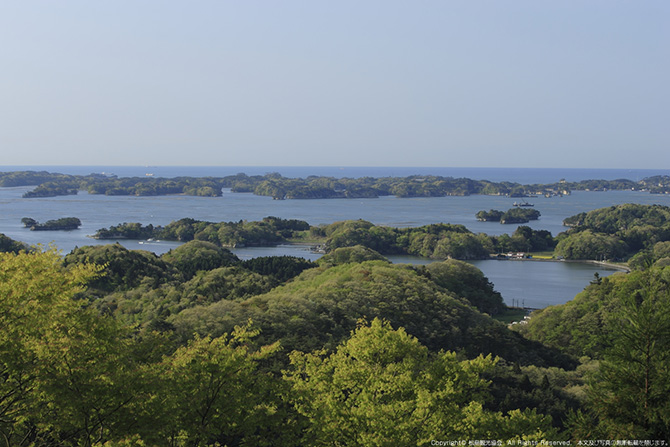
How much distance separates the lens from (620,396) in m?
10.4

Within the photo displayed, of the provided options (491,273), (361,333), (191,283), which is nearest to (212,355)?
(361,333)

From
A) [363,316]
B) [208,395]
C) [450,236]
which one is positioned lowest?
[450,236]

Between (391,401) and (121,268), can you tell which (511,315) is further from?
(391,401)

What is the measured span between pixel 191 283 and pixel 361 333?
980 inches

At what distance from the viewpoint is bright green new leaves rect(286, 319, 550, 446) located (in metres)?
10.6

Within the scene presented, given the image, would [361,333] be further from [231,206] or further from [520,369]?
[231,206]

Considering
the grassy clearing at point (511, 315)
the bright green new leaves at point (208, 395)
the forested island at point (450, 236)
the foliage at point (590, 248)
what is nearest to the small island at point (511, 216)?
the forested island at point (450, 236)

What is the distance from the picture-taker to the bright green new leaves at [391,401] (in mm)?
10633

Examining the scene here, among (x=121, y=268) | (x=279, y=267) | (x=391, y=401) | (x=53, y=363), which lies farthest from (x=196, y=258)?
(x=53, y=363)

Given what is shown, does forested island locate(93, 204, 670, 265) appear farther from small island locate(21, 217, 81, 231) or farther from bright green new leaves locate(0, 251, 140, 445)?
bright green new leaves locate(0, 251, 140, 445)

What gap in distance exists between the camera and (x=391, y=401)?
12141 millimetres

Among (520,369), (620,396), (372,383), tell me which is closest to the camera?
(620,396)

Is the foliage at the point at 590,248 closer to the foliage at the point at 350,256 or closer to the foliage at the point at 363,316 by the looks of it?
the foliage at the point at 350,256

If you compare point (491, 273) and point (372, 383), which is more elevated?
point (372, 383)
